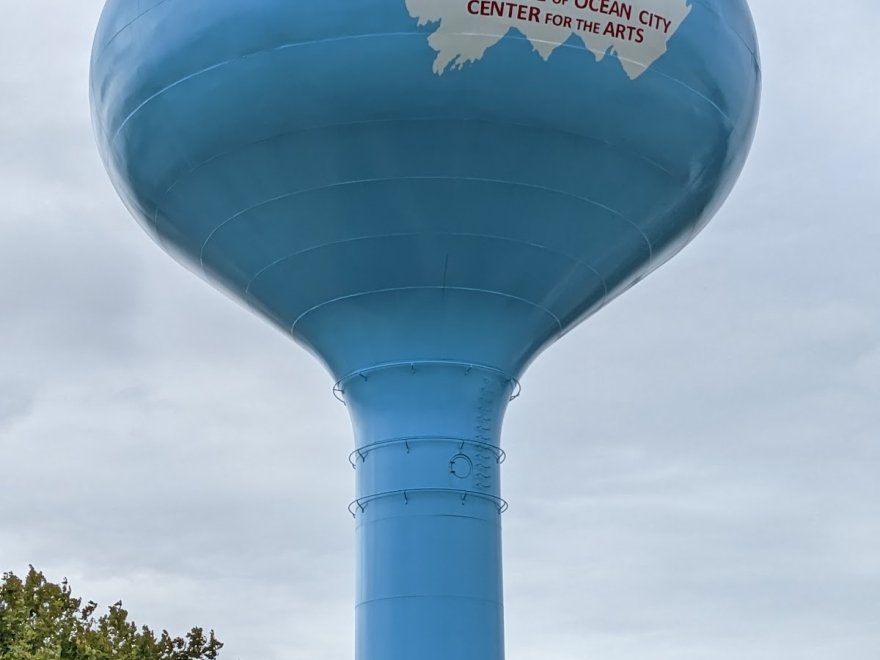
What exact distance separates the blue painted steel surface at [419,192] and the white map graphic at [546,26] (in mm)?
27

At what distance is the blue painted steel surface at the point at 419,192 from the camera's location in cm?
1223

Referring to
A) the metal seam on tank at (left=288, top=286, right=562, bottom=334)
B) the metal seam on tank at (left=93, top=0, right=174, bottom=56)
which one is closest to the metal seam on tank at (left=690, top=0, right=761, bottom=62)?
the metal seam on tank at (left=288, top=286, right=562, bottom=334)

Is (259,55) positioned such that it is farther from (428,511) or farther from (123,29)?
(428,511)

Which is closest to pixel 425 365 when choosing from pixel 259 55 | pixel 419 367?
pixel 419 367

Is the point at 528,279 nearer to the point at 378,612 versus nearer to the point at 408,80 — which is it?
the point at 408,80

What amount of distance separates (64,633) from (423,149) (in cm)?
743

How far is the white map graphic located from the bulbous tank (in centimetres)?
2

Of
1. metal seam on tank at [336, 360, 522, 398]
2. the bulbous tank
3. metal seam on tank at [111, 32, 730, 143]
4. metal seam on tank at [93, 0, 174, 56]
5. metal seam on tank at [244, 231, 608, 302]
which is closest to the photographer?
metal seam on tank at [111, 32, 730, 143]

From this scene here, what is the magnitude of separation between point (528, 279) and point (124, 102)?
4.22m

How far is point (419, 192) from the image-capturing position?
42.2ft

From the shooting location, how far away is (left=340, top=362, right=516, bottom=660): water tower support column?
1331 cm

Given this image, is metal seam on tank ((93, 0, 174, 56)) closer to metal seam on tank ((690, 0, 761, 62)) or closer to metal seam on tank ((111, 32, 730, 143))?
metal seam on tank ((111, 32, 730, 143))

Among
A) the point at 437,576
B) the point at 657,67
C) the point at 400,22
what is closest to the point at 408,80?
the point at 400,22

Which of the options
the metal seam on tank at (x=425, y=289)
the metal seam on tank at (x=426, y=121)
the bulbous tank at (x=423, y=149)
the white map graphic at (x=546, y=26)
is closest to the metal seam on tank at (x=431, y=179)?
the bulbous tank at (x=423, y=149)
